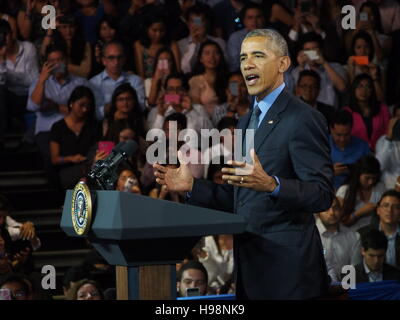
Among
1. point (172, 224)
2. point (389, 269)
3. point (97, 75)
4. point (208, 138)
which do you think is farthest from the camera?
point (97, 75)

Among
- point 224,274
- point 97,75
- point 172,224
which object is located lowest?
point 224,274

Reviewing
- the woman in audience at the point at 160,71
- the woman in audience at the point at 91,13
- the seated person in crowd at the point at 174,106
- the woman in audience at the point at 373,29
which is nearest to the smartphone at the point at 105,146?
the seated person in crowd at the point at 174,106

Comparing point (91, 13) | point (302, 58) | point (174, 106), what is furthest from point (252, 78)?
point (91, 13)

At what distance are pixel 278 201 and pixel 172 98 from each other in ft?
12.8

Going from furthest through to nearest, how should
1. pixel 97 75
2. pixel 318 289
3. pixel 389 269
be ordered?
pixel 97 75, pixel 389 269, pixel 318 289

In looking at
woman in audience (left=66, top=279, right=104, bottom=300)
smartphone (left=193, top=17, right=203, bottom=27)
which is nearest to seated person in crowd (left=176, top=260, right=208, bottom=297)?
woman in audience (left=66, top=279, right=104, bottom=300)

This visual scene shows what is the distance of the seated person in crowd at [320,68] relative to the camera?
700 cm

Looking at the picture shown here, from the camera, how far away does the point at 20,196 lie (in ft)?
21.6

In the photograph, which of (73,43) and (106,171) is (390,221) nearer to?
(73,43)

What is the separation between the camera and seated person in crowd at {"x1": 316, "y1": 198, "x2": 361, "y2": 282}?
5.91 meters

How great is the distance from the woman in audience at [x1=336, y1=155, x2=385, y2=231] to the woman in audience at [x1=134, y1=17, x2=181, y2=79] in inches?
62.2
